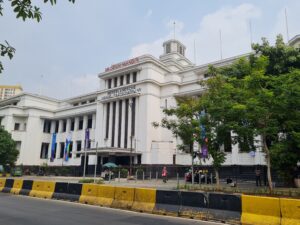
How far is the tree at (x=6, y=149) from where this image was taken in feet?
144

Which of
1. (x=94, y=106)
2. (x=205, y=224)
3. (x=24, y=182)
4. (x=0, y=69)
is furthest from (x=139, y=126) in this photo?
(x=0, y=69)

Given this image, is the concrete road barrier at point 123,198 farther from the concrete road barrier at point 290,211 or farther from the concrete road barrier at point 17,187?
the concrete road barrier at point 17,187

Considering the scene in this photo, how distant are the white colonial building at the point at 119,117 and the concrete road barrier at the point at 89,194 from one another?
2249cm

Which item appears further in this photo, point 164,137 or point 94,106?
point 94,106

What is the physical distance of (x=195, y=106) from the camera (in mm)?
21000

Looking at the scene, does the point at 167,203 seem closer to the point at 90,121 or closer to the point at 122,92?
the point at 122,92

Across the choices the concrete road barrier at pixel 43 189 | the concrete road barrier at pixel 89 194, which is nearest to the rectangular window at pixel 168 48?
the concrete road barrier at pixel 43 189

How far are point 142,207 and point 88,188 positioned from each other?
3502 mm

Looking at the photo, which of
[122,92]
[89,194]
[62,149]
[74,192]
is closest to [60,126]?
[62,149]

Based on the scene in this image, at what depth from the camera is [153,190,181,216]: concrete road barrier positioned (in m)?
10.3

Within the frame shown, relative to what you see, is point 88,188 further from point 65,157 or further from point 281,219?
point 65,157

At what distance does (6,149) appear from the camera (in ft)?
146

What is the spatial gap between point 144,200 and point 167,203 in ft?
3.58

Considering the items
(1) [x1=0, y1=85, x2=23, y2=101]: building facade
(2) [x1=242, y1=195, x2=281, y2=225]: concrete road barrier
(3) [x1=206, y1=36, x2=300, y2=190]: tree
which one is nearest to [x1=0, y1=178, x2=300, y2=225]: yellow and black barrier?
(2) [x1=242, y1=195, x2=281, y2=225]: concrete road barrier
